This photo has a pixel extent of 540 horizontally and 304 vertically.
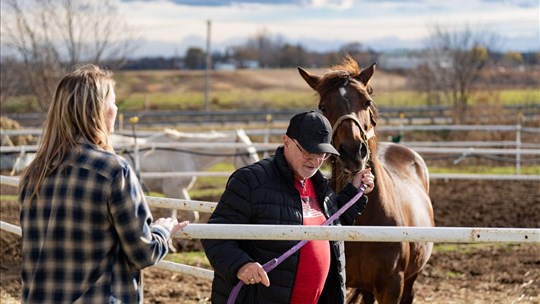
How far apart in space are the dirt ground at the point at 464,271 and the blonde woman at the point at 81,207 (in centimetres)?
432

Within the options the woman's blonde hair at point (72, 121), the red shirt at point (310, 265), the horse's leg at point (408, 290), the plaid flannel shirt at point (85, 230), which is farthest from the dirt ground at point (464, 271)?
the woman's blonde hair at point (72, 121)

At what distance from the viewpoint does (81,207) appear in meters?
2.62

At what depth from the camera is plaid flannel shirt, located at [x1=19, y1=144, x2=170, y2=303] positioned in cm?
261

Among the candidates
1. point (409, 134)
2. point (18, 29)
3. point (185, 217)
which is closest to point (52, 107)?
point (185, 217)

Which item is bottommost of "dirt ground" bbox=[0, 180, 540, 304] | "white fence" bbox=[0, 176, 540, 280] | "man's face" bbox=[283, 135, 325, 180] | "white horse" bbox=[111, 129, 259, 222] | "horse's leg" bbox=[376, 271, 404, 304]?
"dirt ground" bbox=[0, 180, 540, 304]

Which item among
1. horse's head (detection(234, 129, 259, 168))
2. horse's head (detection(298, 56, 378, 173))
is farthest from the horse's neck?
horse's head (detection(234, 129, 259, 168))

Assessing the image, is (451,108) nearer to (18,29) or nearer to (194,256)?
(18,29)

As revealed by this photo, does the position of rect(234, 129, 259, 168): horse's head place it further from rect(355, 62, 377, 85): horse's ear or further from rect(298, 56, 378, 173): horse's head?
rect(355, 62, 377, 85): horse's ear

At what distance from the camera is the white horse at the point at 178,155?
1211cm

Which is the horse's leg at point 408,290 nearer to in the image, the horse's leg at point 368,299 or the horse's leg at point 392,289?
the horse's leg at point 368,299

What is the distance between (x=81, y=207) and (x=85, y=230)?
0.08 metres

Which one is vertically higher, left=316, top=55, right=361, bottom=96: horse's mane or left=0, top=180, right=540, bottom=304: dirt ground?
left=316, top=55, right=361, bottom=96: horse's mane

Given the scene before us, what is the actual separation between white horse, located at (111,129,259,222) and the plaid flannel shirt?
9.16 meters

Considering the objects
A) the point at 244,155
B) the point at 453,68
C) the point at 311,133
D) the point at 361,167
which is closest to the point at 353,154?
the point at 361,167
